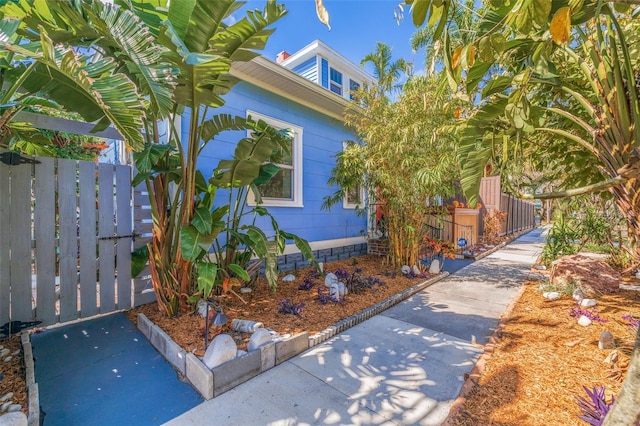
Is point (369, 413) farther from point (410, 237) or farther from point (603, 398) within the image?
point (410, 237)

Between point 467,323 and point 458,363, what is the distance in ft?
3.63

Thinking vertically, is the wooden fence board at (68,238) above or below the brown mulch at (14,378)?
above

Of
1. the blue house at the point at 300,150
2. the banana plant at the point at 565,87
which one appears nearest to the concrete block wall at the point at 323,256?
the blue house at the point at 300,150

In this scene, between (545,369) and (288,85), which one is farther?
(288,85)

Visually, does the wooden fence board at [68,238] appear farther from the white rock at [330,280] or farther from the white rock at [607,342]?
the white rock at [607,342]

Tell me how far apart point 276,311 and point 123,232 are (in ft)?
7.81

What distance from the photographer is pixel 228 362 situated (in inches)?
95.0

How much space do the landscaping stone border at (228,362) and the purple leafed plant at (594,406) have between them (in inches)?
85.7

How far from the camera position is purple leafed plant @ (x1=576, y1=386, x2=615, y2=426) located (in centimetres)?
186

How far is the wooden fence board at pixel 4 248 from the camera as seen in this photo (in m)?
3.03

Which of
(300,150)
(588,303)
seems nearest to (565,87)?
(588,303)

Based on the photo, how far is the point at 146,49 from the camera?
6.95 ft

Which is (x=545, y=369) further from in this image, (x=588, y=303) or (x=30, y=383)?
(x=30, y=383)

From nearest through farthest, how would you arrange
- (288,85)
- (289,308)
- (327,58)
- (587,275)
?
(289,308)
(587,275)
(288,85)
(327,58)
